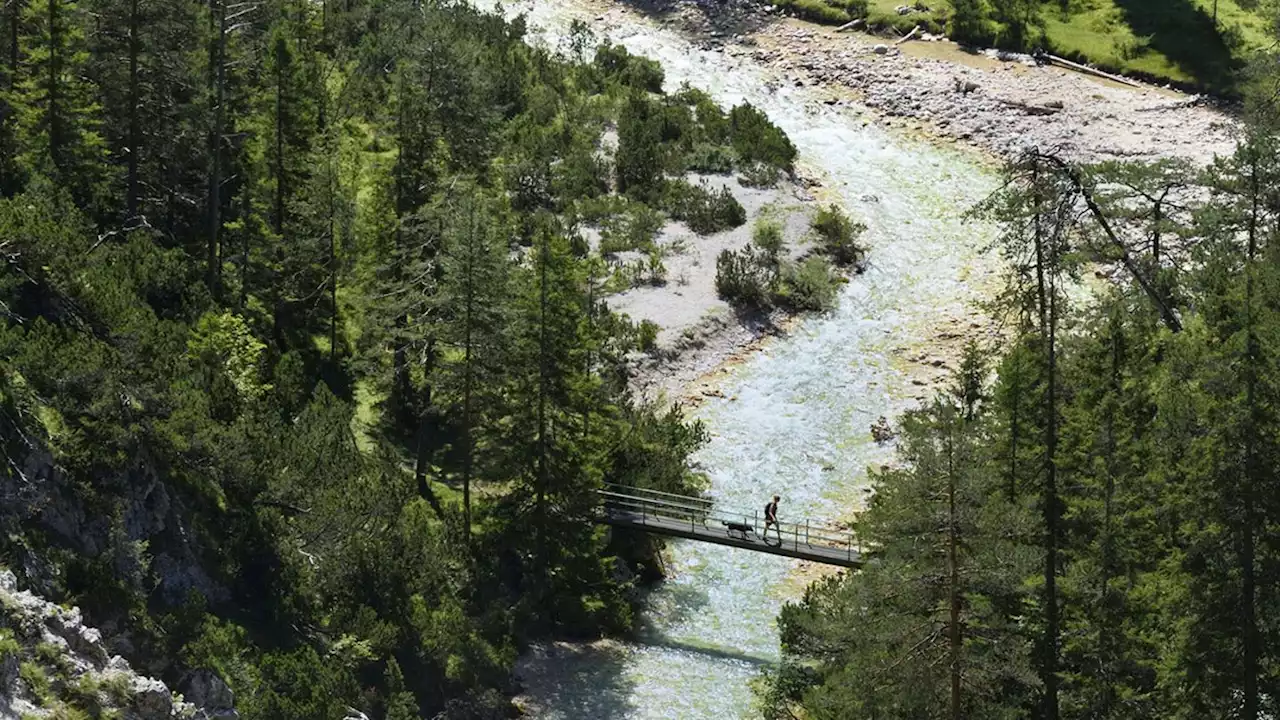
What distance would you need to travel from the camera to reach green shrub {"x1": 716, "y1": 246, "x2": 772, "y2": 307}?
50.3 metres

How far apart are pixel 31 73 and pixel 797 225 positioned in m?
28.6

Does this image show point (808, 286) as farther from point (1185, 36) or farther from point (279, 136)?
point (1185, 36)

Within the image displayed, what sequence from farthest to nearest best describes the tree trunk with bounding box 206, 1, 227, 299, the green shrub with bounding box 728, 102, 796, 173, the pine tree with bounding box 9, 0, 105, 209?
the green shrub with bounding box 728, 102, 796, 173 < the tree trunk with bounding box 206, 1, 227, 299 < the pine tree with bounding box 9, 0, 105, 209

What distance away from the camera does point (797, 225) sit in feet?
182

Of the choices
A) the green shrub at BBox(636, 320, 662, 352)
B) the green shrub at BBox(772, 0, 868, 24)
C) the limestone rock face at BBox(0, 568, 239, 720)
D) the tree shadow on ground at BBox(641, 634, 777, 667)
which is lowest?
the tree shadow on ground at BBox(641, 634, 777, 667)

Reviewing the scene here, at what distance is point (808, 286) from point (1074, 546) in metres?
25.2

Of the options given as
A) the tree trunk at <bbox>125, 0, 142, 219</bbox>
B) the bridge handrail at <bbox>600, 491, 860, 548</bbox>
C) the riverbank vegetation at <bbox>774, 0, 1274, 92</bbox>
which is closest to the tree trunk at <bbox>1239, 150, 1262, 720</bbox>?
the bridge handrail at <bbox>600, 491, 860, 548</bbox>

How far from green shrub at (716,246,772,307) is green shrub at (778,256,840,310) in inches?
27.2

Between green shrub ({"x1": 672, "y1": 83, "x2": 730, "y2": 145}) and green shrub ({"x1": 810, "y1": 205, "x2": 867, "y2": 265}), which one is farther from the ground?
green shrub ({"x1": 672, "y1": 83, "x2": 730, "y2": 145})

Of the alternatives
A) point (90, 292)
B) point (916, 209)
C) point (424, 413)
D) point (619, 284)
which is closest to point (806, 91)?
point (916, 209)

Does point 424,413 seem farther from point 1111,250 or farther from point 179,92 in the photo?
point 1111,250

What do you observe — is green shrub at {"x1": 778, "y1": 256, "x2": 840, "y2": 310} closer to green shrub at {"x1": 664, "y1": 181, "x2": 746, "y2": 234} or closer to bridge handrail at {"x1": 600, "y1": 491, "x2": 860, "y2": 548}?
green shrub at {"x1": 664, "y1": 181, "x2": 746, "y2": 234}

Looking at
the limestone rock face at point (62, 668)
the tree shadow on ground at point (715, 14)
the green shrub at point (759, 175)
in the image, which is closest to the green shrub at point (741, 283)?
the green shrub at point (759, 175)

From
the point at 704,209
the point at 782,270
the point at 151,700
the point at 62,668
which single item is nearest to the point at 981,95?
the point at 704,209
